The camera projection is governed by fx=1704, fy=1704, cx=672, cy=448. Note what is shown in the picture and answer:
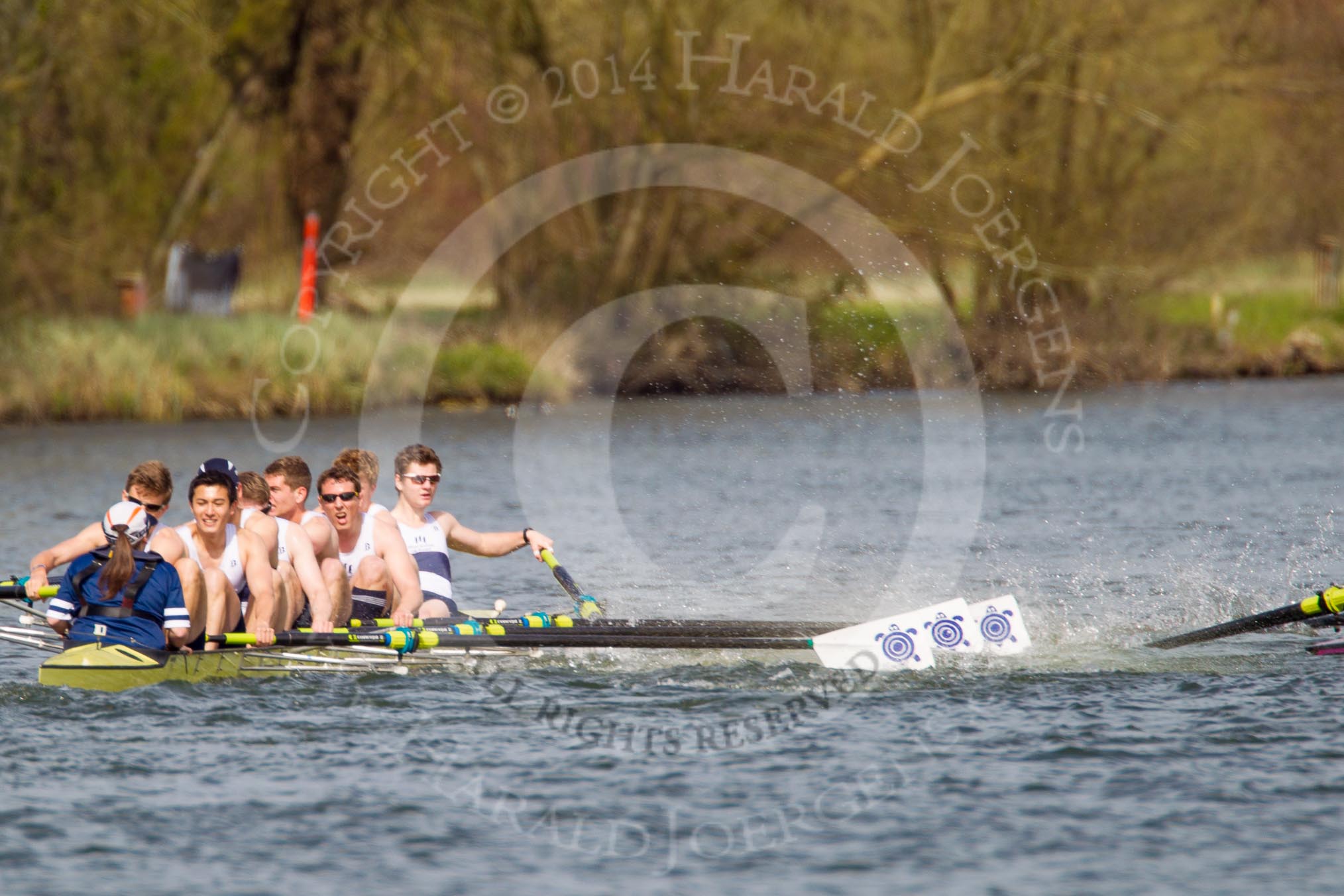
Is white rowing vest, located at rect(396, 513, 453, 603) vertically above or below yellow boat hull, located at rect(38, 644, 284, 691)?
above

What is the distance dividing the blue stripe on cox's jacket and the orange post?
18131 millimetres

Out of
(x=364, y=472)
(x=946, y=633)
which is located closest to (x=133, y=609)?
(x=364, y=472)

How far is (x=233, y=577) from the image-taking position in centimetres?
957

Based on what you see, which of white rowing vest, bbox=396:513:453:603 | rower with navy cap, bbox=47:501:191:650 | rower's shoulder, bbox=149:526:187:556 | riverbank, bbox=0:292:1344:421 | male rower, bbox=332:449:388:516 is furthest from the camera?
riverbank, bbox=0:292:1344:421

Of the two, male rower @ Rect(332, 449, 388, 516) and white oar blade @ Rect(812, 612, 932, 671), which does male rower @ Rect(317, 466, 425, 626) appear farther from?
white oar blade @ Rect(812, 612, 932, 671)

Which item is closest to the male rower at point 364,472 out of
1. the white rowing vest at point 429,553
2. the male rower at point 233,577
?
the white rowing vest at point 429,553

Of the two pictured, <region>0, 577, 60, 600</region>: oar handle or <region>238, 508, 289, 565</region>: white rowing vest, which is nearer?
<region>238, 508, 289, 565</region>: white rowing vest

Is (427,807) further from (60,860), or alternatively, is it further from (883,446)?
(883,446)

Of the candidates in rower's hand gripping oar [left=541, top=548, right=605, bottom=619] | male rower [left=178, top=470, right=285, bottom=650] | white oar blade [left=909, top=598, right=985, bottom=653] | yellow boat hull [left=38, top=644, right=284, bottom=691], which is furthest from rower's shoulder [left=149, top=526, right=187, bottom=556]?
white oar blade [left=909, top=598, right=985, bottom=653]

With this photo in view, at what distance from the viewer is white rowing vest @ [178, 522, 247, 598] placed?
9398 millimetres

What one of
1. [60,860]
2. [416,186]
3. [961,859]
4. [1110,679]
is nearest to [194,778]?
[60,860]

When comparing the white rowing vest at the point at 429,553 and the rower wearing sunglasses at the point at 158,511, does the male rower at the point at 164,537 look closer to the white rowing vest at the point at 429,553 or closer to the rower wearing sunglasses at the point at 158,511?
the rower wearing sunglasses at the point at 158,511

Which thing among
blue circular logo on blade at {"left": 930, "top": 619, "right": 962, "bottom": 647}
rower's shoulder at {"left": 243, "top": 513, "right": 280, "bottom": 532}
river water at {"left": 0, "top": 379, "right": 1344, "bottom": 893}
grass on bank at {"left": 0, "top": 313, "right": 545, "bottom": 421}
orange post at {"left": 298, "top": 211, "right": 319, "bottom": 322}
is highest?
orange post at {"left": 298, "top": 211, "right": 319, "bottom": 322}

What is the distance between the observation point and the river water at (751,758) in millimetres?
6785
